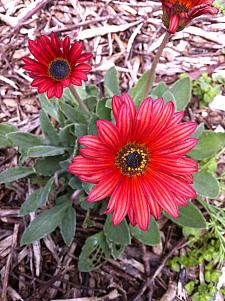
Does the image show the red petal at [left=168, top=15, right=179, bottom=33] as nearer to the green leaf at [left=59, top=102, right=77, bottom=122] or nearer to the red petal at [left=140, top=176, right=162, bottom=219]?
the red petal at [left=140, top=176, right=162, bottom=219]

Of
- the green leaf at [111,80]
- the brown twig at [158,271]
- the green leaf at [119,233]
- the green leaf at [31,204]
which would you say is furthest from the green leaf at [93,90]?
the brown twig at [158,271]

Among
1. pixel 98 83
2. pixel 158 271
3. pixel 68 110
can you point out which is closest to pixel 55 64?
pixel 68 110

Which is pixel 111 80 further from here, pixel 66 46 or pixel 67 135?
pixel 66 46

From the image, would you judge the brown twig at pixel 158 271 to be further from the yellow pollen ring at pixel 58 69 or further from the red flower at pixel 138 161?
the yellow pollen ring at pixel 58 69

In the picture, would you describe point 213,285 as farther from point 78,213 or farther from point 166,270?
point 78,213

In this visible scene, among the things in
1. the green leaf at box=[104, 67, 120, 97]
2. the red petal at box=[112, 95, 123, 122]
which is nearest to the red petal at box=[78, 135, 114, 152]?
the red petal at box=[112, 95, 123, 122]
